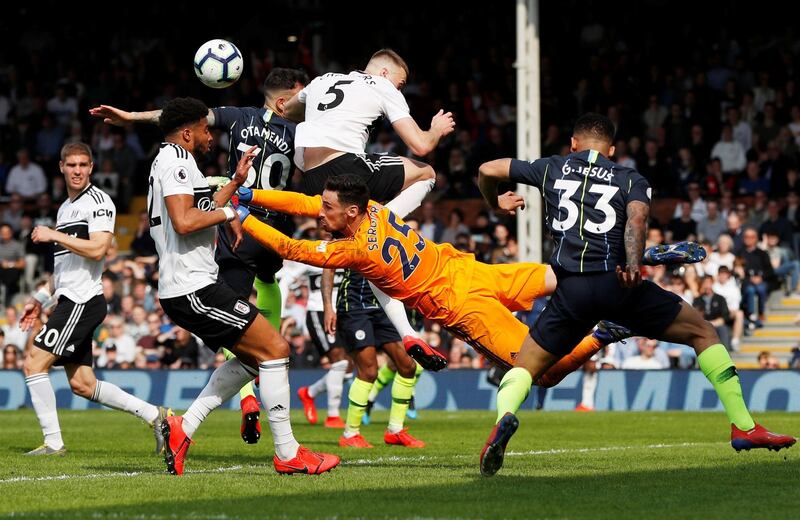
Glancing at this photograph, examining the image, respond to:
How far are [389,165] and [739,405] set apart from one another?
339 cm

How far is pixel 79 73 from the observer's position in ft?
108

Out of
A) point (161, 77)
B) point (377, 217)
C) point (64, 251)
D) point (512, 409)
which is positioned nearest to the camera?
point (512, 409)

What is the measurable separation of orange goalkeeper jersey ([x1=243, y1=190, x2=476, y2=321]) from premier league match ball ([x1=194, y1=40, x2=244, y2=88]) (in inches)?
67.5

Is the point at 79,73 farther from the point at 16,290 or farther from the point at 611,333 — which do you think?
the point at 611,333

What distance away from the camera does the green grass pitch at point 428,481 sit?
7551 mm

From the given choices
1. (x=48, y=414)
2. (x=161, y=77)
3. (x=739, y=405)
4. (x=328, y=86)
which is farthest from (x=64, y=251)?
(x=161, y=77)

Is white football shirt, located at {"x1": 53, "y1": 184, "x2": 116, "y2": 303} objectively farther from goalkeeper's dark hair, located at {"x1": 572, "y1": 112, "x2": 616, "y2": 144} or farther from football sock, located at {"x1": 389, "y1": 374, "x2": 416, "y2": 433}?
goalkeeper's dark hair, located at {"x1": 572, "y1": 112, "x2": 616, "y2": 144}

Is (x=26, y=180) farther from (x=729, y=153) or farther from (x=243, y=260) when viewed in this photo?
(x=243, y=260)

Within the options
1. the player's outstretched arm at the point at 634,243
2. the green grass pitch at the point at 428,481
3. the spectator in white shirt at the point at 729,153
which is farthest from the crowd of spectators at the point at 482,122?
the player's outstretched arm at the point at 634,243

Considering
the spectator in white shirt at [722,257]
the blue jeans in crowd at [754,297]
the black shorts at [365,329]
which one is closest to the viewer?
the black shorts at [365,329]

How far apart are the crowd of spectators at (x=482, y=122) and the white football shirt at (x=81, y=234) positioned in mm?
9554

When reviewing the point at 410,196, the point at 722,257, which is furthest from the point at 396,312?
the point at 722,257

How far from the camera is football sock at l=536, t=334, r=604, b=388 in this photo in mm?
10133

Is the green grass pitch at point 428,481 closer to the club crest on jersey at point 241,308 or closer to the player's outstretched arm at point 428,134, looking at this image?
the club crest on jersey at point 241,308
